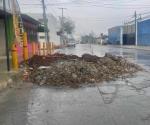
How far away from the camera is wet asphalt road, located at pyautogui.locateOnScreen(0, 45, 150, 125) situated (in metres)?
8.42

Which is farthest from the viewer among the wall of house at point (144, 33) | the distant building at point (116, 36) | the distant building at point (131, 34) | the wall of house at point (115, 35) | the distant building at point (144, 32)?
the wall of house at point (115, 35)

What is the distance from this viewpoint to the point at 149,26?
81688mm

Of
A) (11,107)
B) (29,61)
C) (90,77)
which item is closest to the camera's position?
(11,107)

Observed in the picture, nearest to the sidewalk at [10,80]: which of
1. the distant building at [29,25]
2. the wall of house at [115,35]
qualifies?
the distant building at [29,25]

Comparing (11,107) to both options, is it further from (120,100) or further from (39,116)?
(120,100)

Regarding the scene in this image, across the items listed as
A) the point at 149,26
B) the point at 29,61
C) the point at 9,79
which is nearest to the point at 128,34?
the point at 149,26

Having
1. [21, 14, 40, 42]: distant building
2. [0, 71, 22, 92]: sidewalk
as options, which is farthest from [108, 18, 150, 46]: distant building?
Result: [0, 71, 22, 92]: sidewalk

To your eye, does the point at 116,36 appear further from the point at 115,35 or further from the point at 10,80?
the point at 10,80

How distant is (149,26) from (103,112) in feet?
244

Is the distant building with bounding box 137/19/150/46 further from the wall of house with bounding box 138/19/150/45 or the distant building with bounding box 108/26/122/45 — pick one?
the distant building with bounding box 108/26/122/45

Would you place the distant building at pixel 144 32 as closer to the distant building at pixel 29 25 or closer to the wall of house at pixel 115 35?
the wall of house at pixel 115 35

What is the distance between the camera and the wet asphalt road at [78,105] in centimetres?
842

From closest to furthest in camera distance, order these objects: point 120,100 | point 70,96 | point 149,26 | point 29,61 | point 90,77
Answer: point 120,100 < point 70,96 < point 90,77 < point 29,61 < point 149,26

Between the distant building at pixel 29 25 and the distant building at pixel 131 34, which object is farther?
the distant building at pixel 131 34
